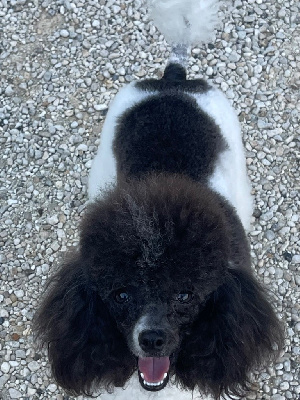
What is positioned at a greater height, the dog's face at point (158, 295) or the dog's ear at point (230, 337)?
the dog's face at point (158, 295)

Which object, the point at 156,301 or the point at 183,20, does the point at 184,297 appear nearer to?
the point at 156,301

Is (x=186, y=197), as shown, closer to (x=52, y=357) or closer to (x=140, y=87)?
(x=52, y=357)

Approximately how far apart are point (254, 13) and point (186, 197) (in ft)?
7.70

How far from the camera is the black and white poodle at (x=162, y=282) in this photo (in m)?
1.99

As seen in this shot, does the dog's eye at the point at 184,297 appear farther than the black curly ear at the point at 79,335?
No

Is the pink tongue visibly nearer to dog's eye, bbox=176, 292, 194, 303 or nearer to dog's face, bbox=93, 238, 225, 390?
dog's face, bbox=93, 238, 225, 390

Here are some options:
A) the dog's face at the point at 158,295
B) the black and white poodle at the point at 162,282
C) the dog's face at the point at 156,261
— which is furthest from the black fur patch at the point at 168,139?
the dog's face at the point at 158,295

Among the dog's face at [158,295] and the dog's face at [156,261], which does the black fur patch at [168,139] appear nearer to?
the dog's face at [156,261]

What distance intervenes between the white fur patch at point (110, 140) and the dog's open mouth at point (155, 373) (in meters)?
0.92

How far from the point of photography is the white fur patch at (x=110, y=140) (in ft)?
9.94

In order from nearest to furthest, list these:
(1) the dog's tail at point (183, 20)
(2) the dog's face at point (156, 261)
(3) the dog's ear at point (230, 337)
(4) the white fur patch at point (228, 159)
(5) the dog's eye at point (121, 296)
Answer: (2) the dog's face at point (156, 261) < (5) the dog's eye at point (121, 296) < (3) the dog's ear at point (230, 337) < (4) the white fur patch at point (228, 159) < (1) the dog's tail at point (183, 20)

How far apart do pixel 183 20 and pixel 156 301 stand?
168 centimetres

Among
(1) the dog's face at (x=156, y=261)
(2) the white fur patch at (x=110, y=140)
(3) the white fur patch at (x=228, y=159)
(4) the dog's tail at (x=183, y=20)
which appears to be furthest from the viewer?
(4) the dog's tail at (x=183, y=20)

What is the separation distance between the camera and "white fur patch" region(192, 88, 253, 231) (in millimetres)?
2865
